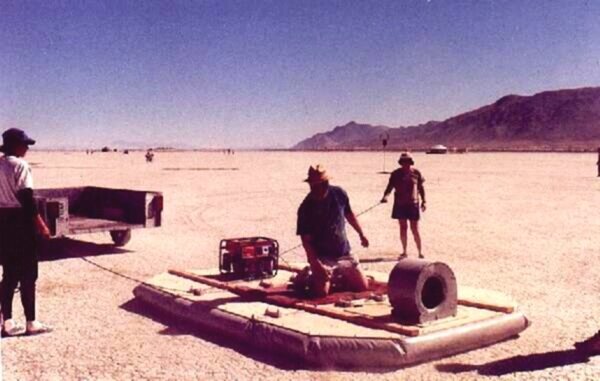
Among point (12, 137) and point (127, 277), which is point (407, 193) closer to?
point (127, 277)

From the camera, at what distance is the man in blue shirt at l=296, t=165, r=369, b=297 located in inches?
308

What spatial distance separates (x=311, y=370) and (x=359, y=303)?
1.59 m

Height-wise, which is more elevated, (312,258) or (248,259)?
(312,258)

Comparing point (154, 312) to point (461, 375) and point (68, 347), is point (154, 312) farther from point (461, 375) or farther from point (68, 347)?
point (461, 375)

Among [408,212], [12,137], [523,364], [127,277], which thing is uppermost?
[12,137]

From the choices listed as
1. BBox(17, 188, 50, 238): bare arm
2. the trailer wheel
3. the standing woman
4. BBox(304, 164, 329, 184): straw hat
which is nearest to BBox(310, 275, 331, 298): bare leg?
BBox(304, 164, 329, 184): straw hat

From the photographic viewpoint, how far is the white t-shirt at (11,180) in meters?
7.07

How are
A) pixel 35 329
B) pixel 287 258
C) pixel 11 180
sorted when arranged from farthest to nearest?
pixel 287 258, pixel 35 329, pixel 11 180

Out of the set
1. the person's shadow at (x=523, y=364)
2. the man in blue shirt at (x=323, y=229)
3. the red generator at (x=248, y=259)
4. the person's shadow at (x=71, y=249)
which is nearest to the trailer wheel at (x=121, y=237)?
the person's shadow at (x=71, y=249)

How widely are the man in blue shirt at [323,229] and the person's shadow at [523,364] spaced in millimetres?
1984

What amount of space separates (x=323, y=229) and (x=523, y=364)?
271 cm

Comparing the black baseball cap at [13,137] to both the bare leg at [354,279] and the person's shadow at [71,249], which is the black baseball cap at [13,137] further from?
the person's shadow at [71,249]

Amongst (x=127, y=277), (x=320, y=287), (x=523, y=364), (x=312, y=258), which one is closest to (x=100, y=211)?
(x=127, y=277)

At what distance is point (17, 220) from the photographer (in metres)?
7.17
